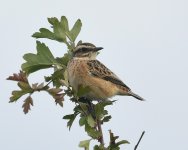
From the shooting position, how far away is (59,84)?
5.24 meters

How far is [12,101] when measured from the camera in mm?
5176

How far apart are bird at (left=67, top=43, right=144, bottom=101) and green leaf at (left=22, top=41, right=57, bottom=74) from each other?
10.0ft

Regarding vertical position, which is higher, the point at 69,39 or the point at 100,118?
the point at 69,39

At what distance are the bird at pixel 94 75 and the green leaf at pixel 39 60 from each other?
305 cm

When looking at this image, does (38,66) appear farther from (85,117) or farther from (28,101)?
(85,117)

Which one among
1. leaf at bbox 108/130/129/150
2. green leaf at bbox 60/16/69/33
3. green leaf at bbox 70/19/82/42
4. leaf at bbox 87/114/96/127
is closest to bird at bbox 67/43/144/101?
green leaf at bbox 70/19/82/42

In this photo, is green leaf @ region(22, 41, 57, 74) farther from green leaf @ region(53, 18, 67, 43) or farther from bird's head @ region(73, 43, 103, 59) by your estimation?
bird's head @ region(73, 43, 103, 59)

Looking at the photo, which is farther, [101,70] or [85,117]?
[101,70]

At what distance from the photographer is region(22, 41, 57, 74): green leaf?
17.7ft

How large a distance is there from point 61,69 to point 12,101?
0.70 meters

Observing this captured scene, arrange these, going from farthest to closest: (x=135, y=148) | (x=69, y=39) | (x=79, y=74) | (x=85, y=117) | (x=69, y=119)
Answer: (x=79, y=74), (x=69, y=39), (x=69, y=119), (x=85, y=117), (x=135, y=148)

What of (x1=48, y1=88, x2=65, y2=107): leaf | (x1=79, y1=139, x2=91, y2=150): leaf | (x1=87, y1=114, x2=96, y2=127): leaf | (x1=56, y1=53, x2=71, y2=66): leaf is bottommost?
(x1=79, y1=139, x2=91, y2=150): leaf

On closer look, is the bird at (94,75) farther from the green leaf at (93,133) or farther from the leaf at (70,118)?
the green leaf at (93,133)

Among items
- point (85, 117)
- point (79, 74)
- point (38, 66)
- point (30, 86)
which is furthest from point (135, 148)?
point (79, 74)
